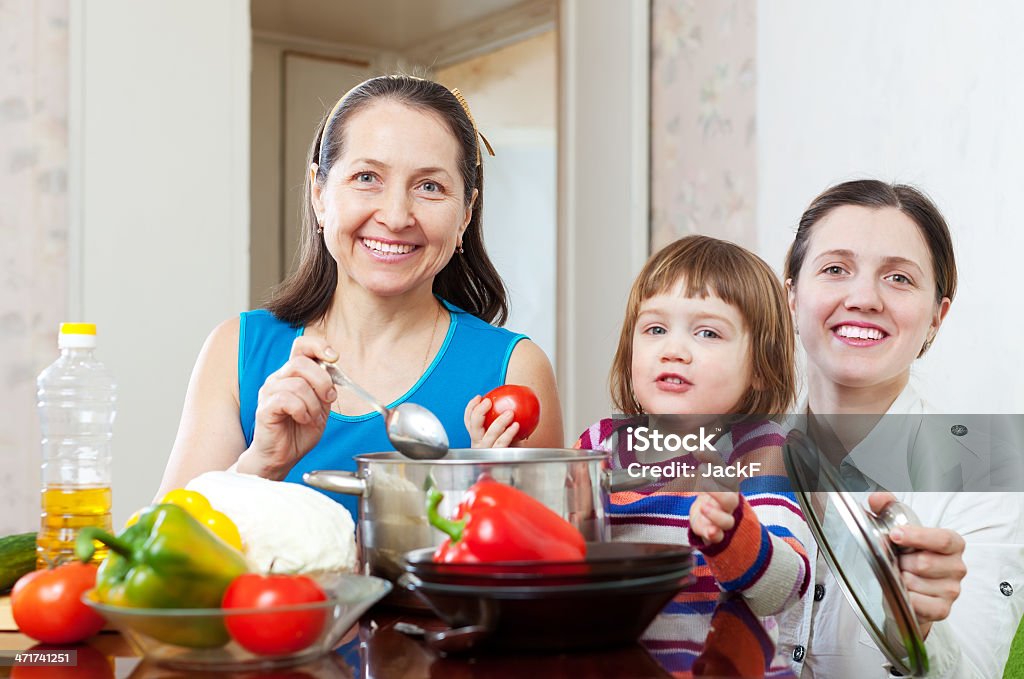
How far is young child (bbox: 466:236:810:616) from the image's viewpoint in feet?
3.05

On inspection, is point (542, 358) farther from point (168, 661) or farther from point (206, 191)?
point (206, 191)

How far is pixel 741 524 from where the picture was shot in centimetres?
91

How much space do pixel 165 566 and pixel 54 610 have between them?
0.16m

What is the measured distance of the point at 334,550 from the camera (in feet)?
2.61

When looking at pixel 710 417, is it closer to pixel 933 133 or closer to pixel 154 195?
pixel 933 133

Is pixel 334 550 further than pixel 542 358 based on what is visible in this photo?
No

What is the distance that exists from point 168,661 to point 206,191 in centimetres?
240

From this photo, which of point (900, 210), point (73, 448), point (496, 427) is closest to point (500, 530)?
point (496, 427)

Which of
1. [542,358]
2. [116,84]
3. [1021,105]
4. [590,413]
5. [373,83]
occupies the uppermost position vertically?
[116,84]

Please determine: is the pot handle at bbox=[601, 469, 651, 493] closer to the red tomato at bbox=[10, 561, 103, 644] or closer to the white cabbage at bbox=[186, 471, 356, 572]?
the white cabbage at bbox=[186, 471, 356, 572]

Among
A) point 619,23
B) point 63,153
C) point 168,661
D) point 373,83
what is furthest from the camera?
point 619,23

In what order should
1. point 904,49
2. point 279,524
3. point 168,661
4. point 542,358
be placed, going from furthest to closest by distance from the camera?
point 904,49, point 542,358, point 279,524, point 168,661

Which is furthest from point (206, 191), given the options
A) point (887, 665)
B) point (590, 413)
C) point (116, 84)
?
point (887, 665)

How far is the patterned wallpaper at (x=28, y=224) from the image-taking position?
2.70m
